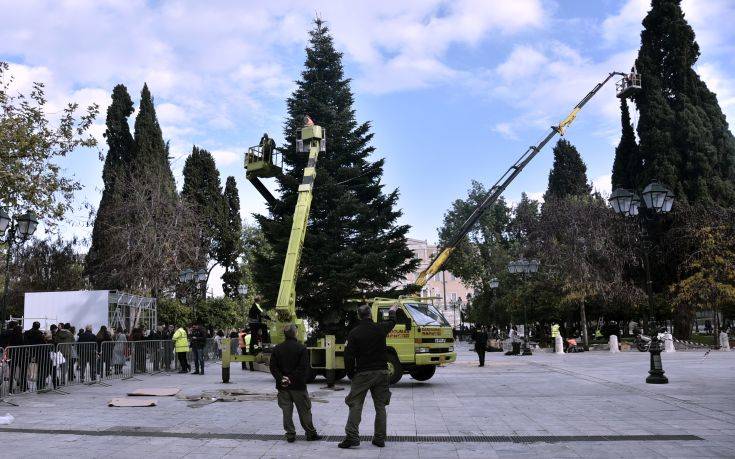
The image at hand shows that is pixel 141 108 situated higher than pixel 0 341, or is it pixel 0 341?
pixel 141 108

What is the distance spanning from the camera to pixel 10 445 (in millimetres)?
8156

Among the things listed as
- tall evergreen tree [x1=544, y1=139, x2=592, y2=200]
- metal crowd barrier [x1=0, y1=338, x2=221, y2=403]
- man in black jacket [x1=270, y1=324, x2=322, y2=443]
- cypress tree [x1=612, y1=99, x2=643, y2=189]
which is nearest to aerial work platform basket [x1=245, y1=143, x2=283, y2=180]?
metal crowd barrier [x1=0, y1=338, x2=221, y2=403]

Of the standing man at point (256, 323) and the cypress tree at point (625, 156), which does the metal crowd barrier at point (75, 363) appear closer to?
the standing man at point (256, 323)

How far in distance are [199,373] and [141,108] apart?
31.1 meters

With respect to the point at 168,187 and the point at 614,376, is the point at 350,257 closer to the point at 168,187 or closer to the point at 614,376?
the point at 614,376

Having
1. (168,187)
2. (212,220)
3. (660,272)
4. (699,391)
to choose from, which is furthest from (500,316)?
(699,391)

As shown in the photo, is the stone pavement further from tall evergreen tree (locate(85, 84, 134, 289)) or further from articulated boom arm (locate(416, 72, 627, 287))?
tall evergreen tree (locate(85, 84, 134, 289))

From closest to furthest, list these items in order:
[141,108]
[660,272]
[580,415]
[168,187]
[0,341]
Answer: [580,415] < [0,341] < [660,272] < [168,187] < [141,108]

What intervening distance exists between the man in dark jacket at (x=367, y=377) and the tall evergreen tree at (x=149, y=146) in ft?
123

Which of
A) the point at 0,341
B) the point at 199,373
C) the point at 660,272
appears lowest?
the point at 199,373

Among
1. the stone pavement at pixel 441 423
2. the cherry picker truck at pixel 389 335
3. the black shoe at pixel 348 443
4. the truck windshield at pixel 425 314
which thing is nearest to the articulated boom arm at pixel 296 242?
the cherry picker truck at pixel 389 335

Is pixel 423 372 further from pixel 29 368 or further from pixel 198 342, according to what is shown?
pixel 29 368

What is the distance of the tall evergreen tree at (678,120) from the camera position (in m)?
36.7

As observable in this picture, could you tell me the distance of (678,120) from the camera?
37719mm
